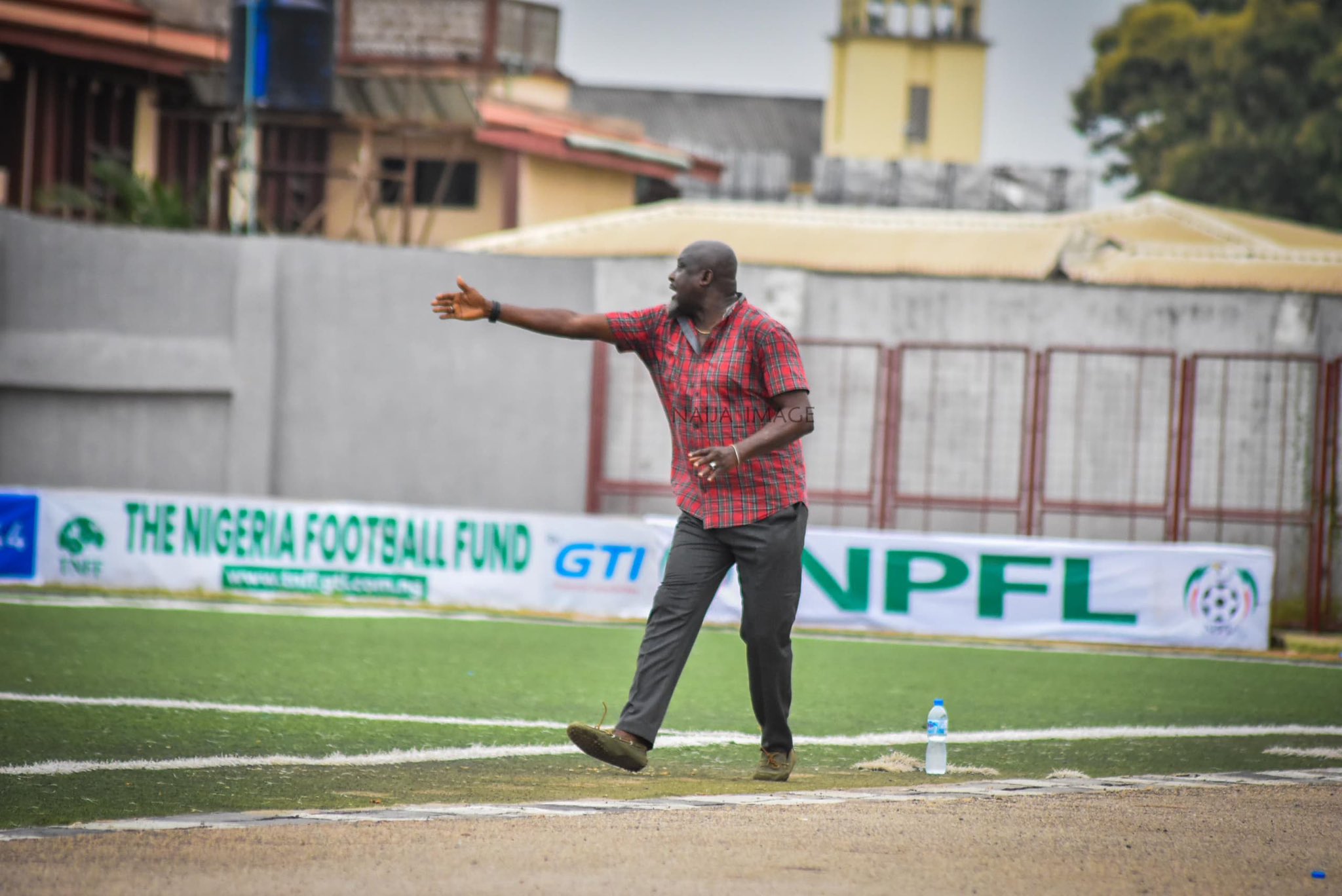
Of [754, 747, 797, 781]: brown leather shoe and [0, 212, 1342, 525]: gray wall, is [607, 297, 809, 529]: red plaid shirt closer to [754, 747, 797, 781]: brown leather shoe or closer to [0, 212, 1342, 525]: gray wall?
[754, 747, 797, 781]: brown leather shoe

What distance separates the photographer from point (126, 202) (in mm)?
25969

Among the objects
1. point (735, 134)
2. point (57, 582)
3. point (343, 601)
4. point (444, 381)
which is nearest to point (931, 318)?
point (444, 381)

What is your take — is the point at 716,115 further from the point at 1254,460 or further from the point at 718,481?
the point at 718,481

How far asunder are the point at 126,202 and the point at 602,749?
68.2 ft

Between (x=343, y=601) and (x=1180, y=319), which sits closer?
(x=343, y=601)

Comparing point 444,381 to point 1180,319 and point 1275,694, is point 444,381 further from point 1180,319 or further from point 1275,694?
point 1275,694

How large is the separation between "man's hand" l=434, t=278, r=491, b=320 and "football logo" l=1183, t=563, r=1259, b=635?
919 cm

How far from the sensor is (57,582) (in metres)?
16.2

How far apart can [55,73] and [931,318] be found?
45.9 feet

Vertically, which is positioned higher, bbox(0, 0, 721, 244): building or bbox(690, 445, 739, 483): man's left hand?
bbox(0, 0, 721, 244): building

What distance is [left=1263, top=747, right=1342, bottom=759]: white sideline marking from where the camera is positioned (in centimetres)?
847

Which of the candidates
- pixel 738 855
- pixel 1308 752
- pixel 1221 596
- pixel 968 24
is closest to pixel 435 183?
pixel 1221 596

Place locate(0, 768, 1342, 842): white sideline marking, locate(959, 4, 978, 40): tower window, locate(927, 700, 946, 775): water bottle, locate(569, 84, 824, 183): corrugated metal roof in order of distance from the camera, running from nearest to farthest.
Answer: locate(0, 768, 1342, 842): white sideline marking, locate(927, 700, 946, 775): water bottle, locate(959, 4, 978, 40): tower window, locate(569, 84, 824, 183): corrugated metal roof

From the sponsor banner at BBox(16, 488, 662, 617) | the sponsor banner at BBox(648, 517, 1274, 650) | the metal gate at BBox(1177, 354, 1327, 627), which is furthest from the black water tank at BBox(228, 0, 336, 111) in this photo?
the sponsor banner at BBox(648, 517, 1274, 650)
